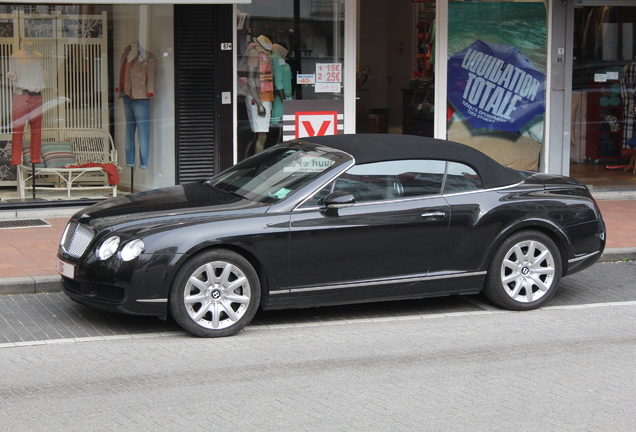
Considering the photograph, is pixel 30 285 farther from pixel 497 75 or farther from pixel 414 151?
pixel 497 75

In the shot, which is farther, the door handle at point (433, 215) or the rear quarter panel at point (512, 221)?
the rear quarter panel at point (512, 221)

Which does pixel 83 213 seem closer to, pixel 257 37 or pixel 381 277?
pixel 381 277

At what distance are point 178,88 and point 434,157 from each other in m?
5.50

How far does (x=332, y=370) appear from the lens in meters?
6.06

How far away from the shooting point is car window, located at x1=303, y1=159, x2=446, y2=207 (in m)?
7.27

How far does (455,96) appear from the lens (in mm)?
13336

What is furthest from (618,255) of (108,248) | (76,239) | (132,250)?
(76,239)

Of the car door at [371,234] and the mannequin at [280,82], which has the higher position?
the mannequin at [280,82]

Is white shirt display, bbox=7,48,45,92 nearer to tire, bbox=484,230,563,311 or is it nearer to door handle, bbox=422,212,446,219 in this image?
door handle, bbox=422,212,446,219

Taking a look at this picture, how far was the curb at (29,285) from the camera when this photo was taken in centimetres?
803

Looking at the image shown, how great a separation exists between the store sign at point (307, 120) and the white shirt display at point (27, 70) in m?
3.33

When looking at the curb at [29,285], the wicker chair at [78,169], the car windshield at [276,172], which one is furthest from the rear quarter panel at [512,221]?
the wicker chair at [78,169]

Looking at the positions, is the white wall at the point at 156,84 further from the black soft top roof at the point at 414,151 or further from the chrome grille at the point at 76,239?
the chrome grille at the point at 76,239

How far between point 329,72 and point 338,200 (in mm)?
6103
